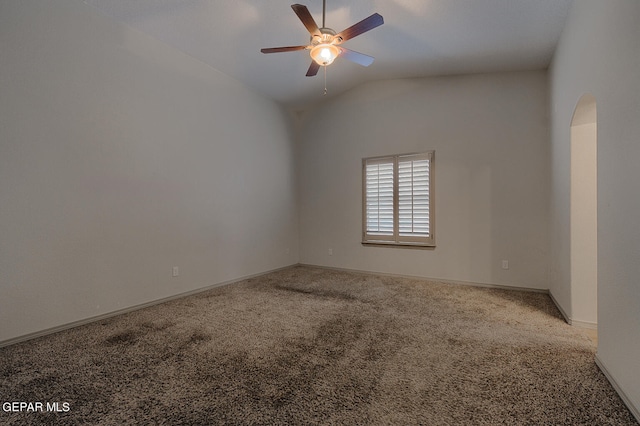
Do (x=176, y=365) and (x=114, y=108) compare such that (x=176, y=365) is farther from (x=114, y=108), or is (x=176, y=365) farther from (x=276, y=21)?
(x=276, y=21)

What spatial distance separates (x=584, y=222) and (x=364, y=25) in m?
2.75

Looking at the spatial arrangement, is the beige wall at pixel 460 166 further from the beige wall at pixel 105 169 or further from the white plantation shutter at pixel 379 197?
the beige wall at pixel 105 169

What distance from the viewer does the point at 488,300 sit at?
12.4 ft

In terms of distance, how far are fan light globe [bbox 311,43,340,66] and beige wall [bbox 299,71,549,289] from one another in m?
2.54

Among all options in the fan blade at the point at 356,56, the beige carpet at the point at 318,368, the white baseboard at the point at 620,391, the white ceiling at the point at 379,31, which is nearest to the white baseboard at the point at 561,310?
the beige carpet at the point at 318,368

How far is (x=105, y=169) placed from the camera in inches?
127

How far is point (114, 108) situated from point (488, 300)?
4.95 metres

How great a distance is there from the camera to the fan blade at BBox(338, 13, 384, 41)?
242cm

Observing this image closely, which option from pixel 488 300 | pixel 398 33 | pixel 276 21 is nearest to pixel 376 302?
pixel 488 300

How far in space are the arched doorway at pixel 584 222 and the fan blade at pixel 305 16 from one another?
2.53 m

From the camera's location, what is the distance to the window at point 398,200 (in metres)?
4.87

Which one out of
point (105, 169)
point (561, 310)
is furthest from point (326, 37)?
point (561, 310)

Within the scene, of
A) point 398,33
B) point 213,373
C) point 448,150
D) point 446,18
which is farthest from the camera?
point 448,150

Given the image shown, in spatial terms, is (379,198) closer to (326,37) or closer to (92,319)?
(326,37)
